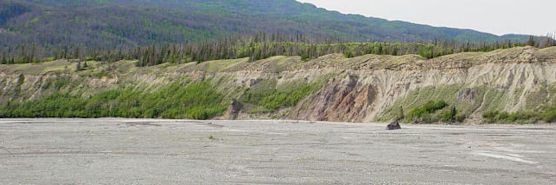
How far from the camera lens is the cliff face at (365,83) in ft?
185

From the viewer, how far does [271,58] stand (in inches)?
3575

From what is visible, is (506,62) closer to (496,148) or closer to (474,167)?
(496,148)

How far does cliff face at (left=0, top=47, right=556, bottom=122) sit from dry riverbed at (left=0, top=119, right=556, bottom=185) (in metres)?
11.8

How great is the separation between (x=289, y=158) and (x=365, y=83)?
40376 mm

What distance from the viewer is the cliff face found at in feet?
185

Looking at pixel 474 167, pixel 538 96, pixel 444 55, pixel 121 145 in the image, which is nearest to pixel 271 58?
pixel 444 55

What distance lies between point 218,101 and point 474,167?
58.8 m

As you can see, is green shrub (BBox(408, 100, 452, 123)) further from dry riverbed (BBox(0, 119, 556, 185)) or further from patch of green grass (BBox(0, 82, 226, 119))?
patch of green grass (BBox(0, 82, 226, 119))

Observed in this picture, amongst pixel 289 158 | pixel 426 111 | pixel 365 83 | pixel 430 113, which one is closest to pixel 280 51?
pixel 365 83

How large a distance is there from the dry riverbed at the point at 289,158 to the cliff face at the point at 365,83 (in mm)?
11782

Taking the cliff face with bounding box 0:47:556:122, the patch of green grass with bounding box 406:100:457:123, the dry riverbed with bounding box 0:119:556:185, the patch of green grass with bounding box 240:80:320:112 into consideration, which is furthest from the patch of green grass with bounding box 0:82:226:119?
the dry riverbed with bounding box 0:119:556:185

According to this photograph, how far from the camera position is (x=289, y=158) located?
3000cm

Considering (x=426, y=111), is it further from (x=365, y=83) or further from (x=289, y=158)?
(x=289, y=158)

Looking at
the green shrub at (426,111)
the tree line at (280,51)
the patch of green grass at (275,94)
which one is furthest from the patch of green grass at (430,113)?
the patch of green grass at (275,94)
